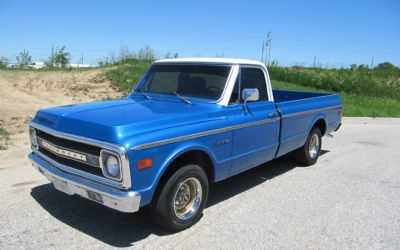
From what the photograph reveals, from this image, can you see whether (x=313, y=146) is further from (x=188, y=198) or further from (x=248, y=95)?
(x=188, y=198)

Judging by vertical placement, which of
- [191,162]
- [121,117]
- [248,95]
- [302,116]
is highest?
[248,95]

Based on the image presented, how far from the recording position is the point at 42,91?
47.8 ft

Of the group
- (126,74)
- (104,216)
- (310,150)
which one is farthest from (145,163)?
(126,74)

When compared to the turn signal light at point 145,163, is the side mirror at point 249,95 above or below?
above

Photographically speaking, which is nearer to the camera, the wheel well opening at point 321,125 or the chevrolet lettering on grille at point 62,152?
the chevrolet lettering on grille at point 62,152

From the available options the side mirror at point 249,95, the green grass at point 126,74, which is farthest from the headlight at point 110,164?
the green grass at point 126,74

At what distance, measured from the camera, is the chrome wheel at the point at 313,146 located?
723 cm

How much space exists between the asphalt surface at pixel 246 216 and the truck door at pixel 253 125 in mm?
605

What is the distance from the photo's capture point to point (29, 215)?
4.50 meters

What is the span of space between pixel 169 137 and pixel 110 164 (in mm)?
651

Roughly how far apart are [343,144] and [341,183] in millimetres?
3480

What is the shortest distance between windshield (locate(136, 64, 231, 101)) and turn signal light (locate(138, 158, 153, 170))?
5.10 feet

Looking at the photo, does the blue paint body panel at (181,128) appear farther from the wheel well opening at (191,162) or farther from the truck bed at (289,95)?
the truck bed at (289,95)

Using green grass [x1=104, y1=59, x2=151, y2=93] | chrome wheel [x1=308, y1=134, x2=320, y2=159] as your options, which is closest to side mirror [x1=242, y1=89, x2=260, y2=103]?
chrome wheel [x1=308, y1=134, x2=320, y2=159]
